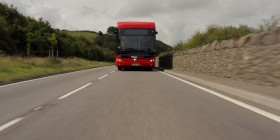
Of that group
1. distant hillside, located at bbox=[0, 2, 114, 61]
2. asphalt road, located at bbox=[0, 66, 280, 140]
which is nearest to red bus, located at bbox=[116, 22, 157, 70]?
distant hillside, located at bbox=[0, 2, 114, 61]

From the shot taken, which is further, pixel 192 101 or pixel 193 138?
pixel 192 101

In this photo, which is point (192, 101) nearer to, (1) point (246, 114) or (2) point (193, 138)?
(1) point (246, 114)

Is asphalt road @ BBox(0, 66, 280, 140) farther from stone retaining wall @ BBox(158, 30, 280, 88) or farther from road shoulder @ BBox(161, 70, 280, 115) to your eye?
stone retaining wall @ BBox(158, 30, 280, 88)

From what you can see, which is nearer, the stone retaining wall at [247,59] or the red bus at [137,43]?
the stone retaining wall at [247,59]

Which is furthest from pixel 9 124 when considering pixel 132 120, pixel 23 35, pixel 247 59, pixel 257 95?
pixel 23 35

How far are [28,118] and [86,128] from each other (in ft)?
5.06

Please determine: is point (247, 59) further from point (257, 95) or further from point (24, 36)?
point (24, 36)

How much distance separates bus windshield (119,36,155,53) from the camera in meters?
27.0

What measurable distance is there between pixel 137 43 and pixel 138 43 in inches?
2.8

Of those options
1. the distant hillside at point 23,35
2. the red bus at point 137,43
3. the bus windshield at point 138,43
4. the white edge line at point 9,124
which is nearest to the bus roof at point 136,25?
the red bus at point 137,43

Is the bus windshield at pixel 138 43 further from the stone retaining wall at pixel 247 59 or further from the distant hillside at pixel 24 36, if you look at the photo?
the distant hillside at pixel 24 36

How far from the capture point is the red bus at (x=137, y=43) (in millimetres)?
27031

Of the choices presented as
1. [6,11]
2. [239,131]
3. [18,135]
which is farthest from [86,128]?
[6,11]

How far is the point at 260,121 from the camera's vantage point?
6336 mm
